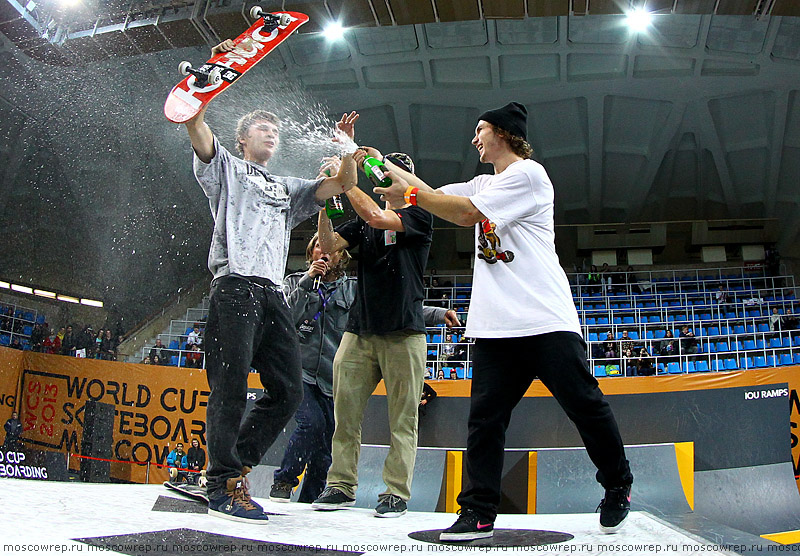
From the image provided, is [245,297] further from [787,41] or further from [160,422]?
[787,41]

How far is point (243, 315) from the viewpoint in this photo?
88.2 inches

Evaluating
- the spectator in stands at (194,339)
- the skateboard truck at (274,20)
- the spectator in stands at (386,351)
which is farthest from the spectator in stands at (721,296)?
the skateboard truck at (274,20)

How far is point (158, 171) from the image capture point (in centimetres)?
1358

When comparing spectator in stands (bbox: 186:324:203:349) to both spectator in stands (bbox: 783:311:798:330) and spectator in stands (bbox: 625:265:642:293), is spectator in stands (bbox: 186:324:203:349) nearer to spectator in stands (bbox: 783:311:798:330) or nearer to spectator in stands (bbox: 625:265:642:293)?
spectator in stands (bbox: 625:265:642:293)

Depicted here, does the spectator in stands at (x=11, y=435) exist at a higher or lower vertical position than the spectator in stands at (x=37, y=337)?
lower

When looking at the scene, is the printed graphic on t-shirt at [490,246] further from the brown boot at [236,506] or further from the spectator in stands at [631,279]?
the spectator in stands at [631,279]

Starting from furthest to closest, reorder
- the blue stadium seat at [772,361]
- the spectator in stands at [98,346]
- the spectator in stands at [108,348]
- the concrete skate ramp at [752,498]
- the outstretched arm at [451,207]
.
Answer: the spectator in stands at [98,346], the spectator in stands at [108,348], the blue stadium seat at [772,361], the concrete skate ramp at [752,498], the outstretched arm at [451,207]

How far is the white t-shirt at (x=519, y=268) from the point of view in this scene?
6.77ft

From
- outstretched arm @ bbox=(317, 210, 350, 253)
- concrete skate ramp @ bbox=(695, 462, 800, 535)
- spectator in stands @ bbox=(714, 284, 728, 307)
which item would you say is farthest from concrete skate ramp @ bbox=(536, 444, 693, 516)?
spectator in stands @ bbox=(714, 284, 728, 307)

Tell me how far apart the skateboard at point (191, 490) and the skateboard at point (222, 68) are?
4.77 feet

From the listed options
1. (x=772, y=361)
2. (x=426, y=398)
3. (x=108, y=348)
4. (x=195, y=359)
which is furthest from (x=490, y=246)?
(x=108, y=348)

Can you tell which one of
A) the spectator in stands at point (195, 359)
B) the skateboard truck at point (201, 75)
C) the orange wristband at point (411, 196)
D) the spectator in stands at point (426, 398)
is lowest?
the spectator in stands at point (426, 398)

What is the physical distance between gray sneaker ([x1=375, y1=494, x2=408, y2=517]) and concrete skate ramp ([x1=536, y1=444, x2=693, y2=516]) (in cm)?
223

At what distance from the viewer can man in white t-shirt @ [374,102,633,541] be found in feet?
Answer: 6.54
